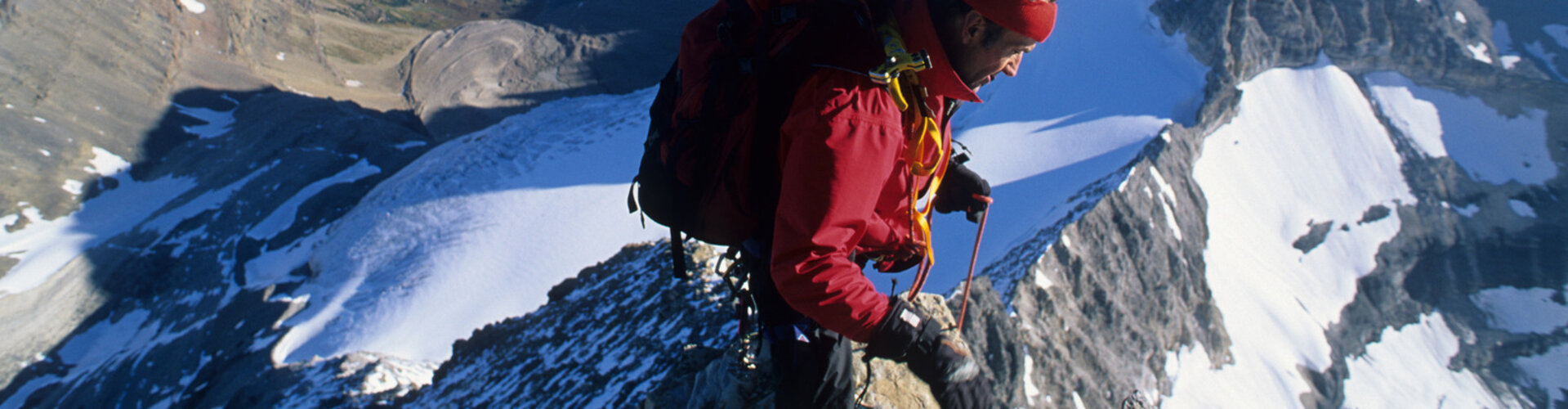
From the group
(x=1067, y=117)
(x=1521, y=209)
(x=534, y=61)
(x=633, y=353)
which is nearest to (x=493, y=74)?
(x=534, y=61)

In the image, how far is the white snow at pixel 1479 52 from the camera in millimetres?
19948

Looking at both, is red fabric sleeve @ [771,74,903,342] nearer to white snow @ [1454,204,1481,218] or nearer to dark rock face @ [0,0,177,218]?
white snow @ [1454,204,1481,218]

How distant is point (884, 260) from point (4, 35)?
36.1 meters

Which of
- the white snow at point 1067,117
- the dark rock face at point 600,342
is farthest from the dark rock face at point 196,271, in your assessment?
the white snow at point 1067,117

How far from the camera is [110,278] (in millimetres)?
18094

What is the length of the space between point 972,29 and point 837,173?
26.3 inches

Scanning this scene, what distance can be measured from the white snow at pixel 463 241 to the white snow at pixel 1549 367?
20.1 meters

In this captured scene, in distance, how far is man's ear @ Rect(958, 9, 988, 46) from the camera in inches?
76.7

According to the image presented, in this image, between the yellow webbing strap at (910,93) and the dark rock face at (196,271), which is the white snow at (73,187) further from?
the yellow webbing strap at (910,93)

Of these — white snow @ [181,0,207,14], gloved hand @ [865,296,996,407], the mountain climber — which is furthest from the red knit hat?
white snow @ [181,0,207,14]

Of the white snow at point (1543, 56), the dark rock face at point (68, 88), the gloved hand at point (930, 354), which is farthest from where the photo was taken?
the dark rock face at point (68, 88)

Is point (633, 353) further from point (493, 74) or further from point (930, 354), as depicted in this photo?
point (493, 74)

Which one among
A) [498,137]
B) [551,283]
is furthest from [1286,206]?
[498,137]

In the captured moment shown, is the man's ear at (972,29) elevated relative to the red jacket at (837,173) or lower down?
elevated
